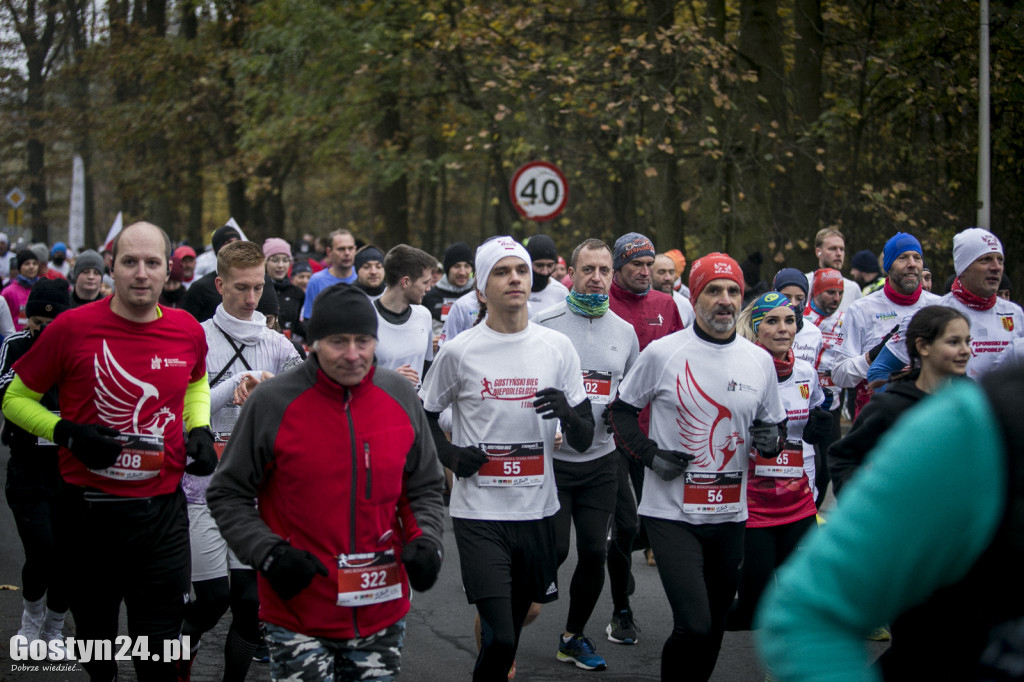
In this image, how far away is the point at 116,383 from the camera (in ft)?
14.8

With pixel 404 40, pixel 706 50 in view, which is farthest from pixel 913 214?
pixel 404 40

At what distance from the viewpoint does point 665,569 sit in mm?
4965

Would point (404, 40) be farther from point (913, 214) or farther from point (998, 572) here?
point (998, 572)

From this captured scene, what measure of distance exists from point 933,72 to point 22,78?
1338 inches

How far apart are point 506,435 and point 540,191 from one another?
396 inches

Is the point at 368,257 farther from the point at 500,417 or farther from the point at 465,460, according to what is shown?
the point at 465,460

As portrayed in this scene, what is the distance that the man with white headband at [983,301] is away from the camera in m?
6.54

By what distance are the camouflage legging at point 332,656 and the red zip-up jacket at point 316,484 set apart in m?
0.04

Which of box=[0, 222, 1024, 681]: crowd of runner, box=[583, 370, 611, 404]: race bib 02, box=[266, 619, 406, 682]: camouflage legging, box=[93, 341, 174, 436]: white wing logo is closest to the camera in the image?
box=[0, 222, 1024, 681]: crowd of runner

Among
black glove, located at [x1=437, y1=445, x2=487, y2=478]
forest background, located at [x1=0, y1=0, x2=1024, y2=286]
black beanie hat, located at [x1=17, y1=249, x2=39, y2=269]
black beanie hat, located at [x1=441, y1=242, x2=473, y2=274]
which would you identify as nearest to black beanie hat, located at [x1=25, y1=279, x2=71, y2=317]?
black glove, located at [x1=437, y1=445, x2=487, y2=478]

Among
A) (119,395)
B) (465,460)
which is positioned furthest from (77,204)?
(465,460)

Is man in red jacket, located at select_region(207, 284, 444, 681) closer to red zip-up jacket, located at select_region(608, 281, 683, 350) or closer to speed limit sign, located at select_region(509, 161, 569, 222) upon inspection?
red zip-up jacket, located at select_region(608, 281, 683, 350)

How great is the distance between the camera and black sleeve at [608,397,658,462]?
5.11m

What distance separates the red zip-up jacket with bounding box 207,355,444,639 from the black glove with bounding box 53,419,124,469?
853 mm
